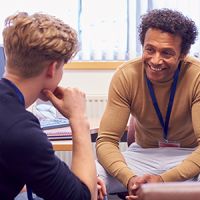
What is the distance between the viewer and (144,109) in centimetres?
211

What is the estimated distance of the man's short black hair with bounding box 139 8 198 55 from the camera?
2055 mm

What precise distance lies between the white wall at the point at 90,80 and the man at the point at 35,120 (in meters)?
2.01

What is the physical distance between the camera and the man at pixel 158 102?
2047 millimetres

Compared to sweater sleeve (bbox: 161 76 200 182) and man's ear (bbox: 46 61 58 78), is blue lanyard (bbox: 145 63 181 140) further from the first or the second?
man's ear (bbox: 46 61 58 78)

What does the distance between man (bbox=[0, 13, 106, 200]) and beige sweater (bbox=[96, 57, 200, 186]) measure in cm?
65

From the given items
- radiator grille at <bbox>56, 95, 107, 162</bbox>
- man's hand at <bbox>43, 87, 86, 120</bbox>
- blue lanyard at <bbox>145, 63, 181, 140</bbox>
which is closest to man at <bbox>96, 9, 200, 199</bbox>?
blue lanyard at <bbox>145, 63, 181, 140</bbox>

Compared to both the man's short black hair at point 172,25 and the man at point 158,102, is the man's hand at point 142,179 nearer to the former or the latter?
the man at point 158,102

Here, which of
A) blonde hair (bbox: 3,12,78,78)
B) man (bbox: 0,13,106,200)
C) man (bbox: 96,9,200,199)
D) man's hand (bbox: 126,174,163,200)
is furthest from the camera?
man (bbox: 96,9,200,199)

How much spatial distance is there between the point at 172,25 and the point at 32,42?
984 mm

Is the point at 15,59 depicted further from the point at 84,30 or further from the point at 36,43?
the point at 84,30

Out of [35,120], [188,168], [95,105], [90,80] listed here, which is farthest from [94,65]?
[35,120]

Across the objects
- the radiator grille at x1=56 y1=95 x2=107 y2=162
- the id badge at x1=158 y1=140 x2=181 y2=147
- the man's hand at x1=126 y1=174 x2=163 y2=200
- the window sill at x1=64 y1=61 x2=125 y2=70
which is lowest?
the radiator grille at x1=56 y1=95 x2=107 y2=162

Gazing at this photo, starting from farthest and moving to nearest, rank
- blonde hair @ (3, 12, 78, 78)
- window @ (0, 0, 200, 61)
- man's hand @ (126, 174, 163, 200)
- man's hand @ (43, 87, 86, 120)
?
window @ (0, 0, 200, 61) → man's hand @ (126, 174, 163, 200) → man's hand @ (43, 87, 86, 120) → blonde hair @ (3, 12, 78, 78)

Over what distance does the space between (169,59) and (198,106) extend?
25cm
